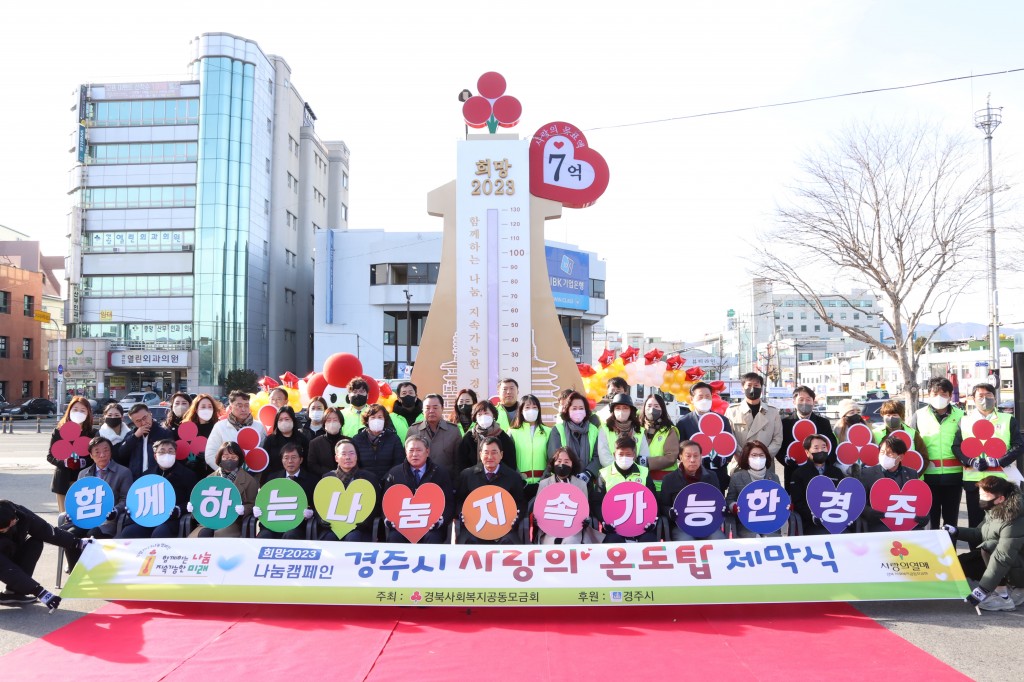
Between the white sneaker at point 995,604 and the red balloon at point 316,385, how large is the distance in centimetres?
836

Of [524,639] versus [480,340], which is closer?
[524,639]

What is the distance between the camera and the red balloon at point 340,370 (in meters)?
10.4

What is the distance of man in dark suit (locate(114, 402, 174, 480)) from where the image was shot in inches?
259

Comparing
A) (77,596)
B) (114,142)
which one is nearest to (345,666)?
(77,596)

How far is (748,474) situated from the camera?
5.96 m

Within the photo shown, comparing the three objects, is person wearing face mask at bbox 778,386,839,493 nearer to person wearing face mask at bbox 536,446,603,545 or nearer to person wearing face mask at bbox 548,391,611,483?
person wearing face mask at bbox 548,391,611,483

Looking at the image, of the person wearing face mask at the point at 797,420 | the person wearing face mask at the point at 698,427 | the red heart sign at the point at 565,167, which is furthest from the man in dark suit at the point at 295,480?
the red heart sign at the point at 565,167

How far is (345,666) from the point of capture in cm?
418

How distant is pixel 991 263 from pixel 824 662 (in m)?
14.8

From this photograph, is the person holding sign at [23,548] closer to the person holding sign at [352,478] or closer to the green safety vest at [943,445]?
the person holding sign at [352,478]

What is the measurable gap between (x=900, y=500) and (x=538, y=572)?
9.82 ft

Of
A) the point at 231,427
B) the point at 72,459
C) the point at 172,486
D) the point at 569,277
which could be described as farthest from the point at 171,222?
the point at 172,486

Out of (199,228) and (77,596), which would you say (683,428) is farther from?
(199,228)

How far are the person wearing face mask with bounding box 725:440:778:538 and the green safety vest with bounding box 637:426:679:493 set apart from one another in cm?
52
